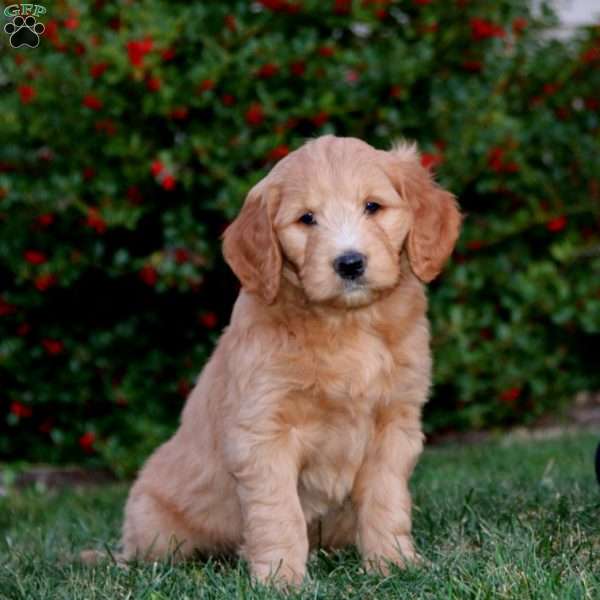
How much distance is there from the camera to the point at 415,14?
7.02m

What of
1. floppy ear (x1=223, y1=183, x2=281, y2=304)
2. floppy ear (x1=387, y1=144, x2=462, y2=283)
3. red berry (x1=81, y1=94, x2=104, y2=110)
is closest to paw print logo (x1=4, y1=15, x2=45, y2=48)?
red berry (x1=81, y1=94, x2=104, y2=110)

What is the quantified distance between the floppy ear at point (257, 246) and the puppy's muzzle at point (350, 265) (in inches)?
9.7

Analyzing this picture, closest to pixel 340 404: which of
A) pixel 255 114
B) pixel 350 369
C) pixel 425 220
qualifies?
pixel 350 369

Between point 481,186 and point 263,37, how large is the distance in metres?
1.63

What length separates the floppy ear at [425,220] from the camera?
3738 millimetres

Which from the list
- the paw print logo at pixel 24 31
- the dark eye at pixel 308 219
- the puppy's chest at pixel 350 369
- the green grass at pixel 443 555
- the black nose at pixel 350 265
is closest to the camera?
the green grass at pixel 443 555

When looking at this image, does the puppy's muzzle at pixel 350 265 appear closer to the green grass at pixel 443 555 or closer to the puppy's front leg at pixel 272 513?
the puppy's front leg at pixel 272 513

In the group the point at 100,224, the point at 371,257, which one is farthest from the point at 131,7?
the point at 371,257

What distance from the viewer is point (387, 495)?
12.0 feet

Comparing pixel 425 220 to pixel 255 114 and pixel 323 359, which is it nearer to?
pixel 323 359

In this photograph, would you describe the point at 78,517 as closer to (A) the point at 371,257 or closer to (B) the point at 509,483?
(B) the point at 509,483

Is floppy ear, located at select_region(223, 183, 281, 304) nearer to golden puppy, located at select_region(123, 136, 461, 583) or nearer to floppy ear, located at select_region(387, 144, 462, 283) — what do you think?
golden puppy, located at select_region(123, 136, 461, 583)

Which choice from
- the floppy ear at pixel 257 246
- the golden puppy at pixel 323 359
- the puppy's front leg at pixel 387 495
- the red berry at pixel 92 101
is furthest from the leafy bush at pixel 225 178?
the puppy's front leg at pixel 387 495

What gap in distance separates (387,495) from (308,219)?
0.94 meters
